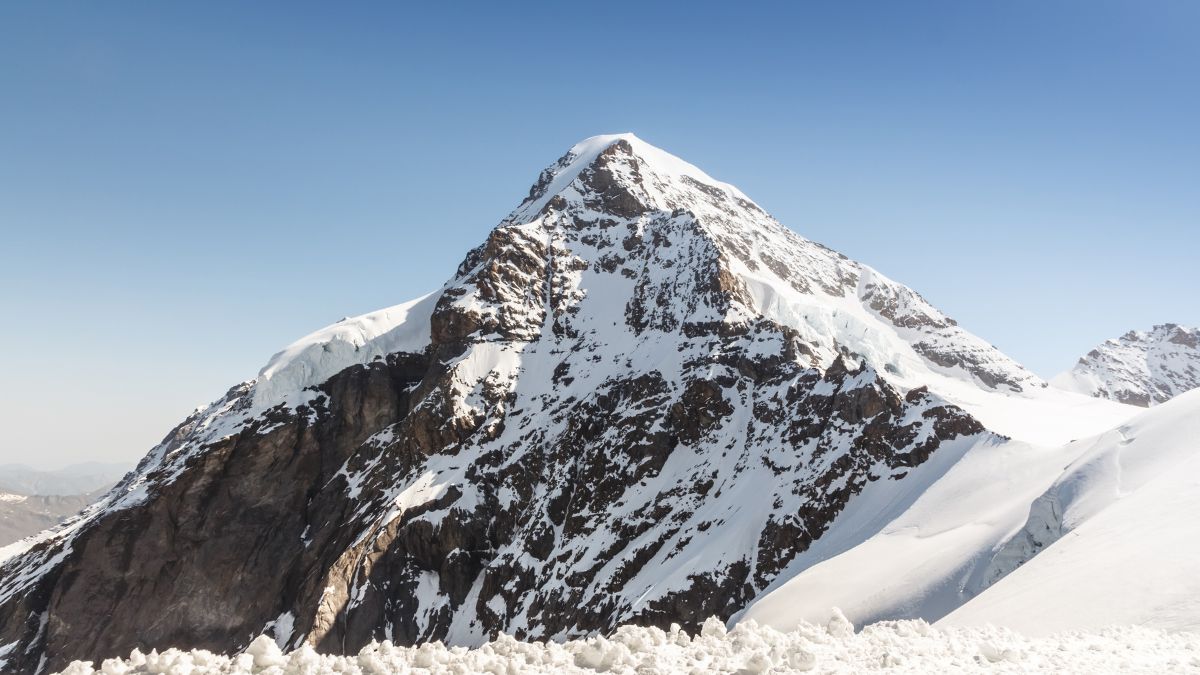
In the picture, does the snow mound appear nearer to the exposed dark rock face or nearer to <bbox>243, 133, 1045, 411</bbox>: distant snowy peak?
<bbox>243, 133, 1045, 411</bbox>: distant snowy peak

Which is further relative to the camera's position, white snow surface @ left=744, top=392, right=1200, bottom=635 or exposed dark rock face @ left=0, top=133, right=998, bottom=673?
exposed dark rock face @ left=0, top=133, right=998, bottom=673

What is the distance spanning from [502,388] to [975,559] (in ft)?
199

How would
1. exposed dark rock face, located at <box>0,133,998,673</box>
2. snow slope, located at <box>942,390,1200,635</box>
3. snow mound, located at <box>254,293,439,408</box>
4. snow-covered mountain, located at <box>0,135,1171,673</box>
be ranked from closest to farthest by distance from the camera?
snow slope, located at <box>942,390,1200,635</box>, snow-covered mountain, located at <box>0,135,1171,673</box>, exposed dark rock face, located at <box>0,133,998,673</box>, snow mound, located at <box>254,293,439,408</box>

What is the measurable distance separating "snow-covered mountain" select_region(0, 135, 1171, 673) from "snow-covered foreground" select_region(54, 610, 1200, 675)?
22.4m

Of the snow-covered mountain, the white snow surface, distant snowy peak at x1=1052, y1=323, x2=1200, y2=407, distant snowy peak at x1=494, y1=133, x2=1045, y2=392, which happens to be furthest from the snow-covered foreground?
distant snowy peak at x1=1052, y1=323, x2=1200, y2=407

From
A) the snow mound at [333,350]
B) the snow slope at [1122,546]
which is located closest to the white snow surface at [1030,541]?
the snow slope at [1122,546]

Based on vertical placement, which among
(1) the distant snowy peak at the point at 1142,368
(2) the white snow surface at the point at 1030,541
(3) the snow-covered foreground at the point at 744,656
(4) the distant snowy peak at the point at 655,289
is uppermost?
(4) the distant snowy peak at the point at 655,289

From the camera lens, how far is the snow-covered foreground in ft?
37.7

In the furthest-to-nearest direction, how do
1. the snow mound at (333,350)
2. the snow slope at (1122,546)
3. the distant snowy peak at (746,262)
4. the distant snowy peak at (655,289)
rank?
the distant snowy peak at (746,262)
the snow mound at (333,350)
the distant snowy peak at (655,289)
the snow slope at (1122,546)

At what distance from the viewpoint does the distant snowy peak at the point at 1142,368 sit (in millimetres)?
140500

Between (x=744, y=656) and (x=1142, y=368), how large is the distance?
18433cm

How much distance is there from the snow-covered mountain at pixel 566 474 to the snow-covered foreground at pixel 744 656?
22449mm

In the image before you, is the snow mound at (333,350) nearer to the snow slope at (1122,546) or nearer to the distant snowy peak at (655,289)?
the distant snowy peak at (655,289)

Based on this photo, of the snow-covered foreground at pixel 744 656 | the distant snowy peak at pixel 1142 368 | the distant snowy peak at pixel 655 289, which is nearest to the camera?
the snow-covered foreground at pixel 744 656
